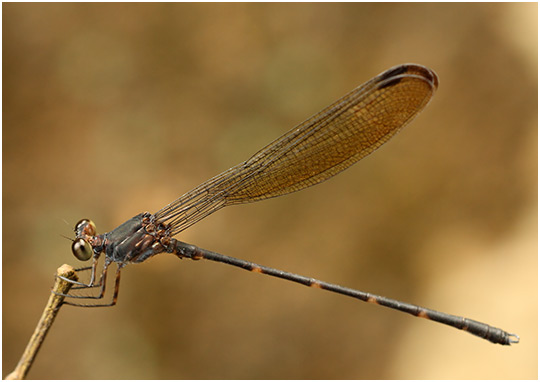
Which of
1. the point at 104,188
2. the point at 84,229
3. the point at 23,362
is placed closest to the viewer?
the point at 23,362

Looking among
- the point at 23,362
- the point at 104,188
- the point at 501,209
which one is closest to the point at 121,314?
the point at 104,188

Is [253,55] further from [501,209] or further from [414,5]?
[501,209]

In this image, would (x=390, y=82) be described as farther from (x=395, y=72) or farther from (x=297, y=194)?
(x=297, y=194)

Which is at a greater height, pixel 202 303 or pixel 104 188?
pixel 104 188

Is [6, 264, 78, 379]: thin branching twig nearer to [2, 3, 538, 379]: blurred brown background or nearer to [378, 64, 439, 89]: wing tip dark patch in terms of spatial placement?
[378, 64, 439, 89]: wing tip dark patch

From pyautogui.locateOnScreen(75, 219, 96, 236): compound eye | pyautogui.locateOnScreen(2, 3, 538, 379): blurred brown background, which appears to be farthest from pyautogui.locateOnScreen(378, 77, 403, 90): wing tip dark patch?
pyautogui.locateOnScreen(2, 3, 538, 379): blurred brown background

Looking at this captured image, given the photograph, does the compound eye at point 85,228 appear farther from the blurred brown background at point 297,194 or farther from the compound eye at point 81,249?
the blurred brown background at point 297,194

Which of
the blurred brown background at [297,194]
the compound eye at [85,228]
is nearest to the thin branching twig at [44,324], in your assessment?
the compound eye at [85,228]

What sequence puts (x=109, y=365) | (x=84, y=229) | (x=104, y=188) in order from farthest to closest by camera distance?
(x=104, y=188) < (x=109, y=365) < (x=84, y=229)
